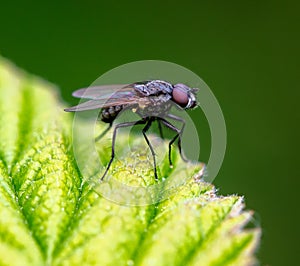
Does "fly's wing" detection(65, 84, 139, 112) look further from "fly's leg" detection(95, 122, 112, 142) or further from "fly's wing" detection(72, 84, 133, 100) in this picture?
"fly's leg" detection(95, 122, 112, 142)

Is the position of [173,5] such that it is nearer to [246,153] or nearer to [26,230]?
[246,153]

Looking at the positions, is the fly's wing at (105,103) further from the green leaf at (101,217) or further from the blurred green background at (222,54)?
the blurred green background at (222,54)

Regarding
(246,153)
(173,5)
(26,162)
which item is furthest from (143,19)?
(26,162)

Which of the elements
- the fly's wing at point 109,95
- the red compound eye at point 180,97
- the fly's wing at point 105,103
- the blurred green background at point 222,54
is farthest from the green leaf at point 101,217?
the blurred green background at point 222,54

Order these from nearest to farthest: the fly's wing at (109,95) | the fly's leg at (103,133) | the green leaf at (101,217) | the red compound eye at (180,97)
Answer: the green leaf at (101,217)
the fly's wing at (109,95)
the red compound eye at (180,97)
the fly's leg at (103,133)

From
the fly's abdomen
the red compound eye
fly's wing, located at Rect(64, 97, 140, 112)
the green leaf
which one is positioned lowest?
the green leaf

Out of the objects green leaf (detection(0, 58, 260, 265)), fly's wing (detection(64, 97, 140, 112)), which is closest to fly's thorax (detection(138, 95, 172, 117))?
fly's wing (detection(64, 97, 140, 112))
